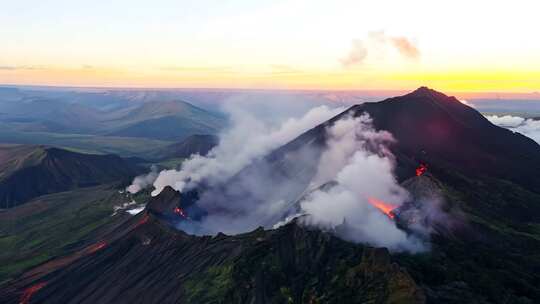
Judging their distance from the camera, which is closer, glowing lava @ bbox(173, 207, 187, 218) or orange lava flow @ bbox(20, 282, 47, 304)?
orange lava flow @ bbox(20, 282, 47, 304)

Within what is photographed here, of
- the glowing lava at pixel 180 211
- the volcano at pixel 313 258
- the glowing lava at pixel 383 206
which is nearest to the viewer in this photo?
the volcano at pixel 313 258

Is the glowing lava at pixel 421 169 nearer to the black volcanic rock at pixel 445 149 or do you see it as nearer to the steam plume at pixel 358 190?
the black volcanic rock at pixel 445 149

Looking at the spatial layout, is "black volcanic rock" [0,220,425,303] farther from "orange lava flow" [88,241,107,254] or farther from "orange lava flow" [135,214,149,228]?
"orange lava flow" [88,241,107,254]

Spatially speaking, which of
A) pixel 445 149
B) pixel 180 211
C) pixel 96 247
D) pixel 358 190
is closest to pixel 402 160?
pixel 358 190

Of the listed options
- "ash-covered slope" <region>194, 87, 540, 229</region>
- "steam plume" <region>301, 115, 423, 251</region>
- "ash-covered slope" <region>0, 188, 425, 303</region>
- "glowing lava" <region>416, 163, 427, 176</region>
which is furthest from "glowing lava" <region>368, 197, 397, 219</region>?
"glowing lava" <region>416, 163, 427, 176</region>

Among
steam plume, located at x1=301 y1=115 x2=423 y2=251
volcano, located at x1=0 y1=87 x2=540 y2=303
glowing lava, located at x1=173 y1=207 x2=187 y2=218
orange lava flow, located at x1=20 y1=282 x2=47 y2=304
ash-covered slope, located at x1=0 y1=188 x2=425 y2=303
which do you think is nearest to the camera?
ash-covered slope, located at x1=0 y1=188 x2=425 y2=303

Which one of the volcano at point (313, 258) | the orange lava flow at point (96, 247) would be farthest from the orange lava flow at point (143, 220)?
the orange lava flow at point (96, 247)

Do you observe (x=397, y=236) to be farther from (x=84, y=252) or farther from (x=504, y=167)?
(x=504, y=167)

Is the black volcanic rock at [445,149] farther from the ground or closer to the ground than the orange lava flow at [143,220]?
farther from the ground
